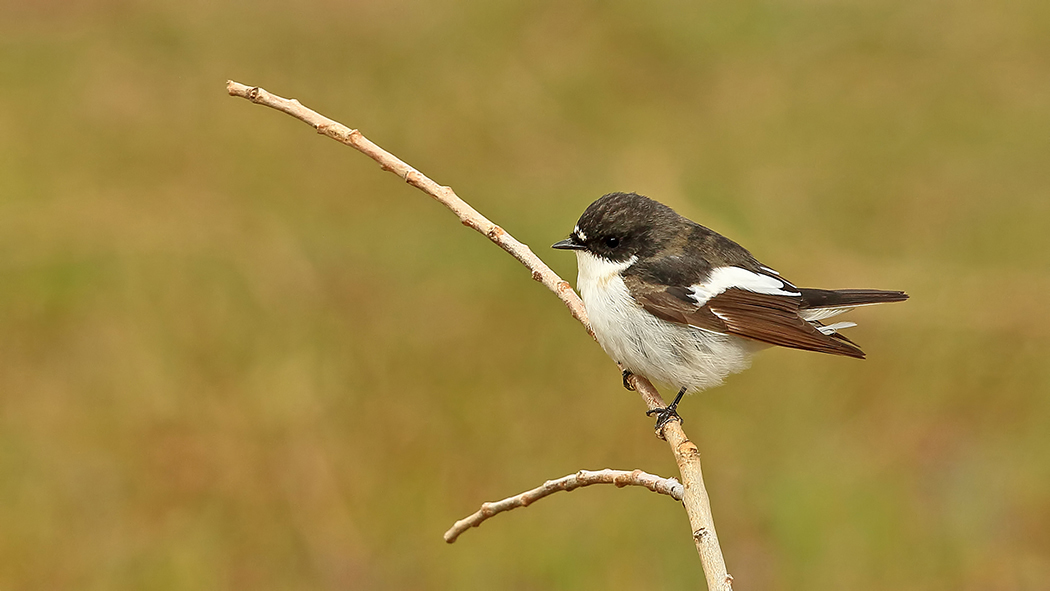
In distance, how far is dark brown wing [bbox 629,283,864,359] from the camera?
14.3ft

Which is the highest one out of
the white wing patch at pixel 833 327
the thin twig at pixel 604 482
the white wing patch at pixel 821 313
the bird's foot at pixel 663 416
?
the white wing patch at pixel 821 313

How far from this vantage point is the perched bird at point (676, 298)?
4453mm

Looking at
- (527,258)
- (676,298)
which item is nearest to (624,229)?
(676,298)

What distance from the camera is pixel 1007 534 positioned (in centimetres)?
686

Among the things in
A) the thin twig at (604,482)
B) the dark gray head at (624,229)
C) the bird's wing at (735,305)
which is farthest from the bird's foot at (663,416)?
the thin twig at (604,482)

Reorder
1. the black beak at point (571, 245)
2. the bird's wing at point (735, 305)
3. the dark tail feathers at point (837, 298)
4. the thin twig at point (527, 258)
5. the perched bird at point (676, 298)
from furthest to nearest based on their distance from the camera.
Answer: the black beak at point (571, 245), the dark tail feathers at point (837, 298), the perched bird at point (676, 298), the bird's wing at point (735, 305), the thin twig at point (527, 258)

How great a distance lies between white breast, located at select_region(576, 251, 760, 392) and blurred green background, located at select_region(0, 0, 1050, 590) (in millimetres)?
2238

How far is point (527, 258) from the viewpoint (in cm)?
355

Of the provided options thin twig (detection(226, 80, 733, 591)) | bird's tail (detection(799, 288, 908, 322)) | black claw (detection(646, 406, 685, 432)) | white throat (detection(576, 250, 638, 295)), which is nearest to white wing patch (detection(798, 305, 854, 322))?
bird's tail (detection(799, 288, 908, 322))

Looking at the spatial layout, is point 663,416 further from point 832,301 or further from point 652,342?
point 832,301

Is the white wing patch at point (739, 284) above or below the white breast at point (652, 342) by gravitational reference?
above

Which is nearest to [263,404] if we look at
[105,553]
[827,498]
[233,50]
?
[105,553]

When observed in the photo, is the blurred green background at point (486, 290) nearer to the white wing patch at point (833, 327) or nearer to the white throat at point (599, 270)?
the white wing patch at point (833, 327)

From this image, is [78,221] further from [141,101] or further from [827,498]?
[827,498]
